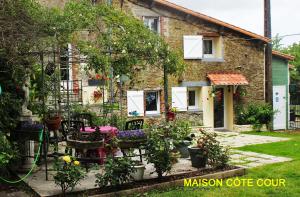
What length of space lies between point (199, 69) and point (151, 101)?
2561 mm

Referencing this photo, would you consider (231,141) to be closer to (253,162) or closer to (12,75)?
(253,162)

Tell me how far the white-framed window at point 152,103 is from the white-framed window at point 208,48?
10.1 ft

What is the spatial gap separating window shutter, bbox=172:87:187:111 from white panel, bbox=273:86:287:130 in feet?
15.9

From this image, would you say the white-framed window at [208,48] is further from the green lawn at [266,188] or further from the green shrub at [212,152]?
the green shrub at [212,152]

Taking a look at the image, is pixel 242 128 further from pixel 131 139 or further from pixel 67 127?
pixel 131 139

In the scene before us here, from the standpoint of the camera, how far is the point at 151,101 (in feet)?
51.4

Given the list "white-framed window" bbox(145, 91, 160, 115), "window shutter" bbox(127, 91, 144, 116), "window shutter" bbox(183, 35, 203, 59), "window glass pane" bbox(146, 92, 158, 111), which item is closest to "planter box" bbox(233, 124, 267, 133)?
"window shutter" bbox(183, 35, 203, 59)

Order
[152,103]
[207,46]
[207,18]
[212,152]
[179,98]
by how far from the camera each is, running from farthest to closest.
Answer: [207,46], [207,18], [152,103], [179,98], [212,152]

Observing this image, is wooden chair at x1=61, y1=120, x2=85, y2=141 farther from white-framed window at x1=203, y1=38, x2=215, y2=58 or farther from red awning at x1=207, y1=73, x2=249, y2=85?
white-framed window at x1=203, y1=38, x2=215, y2=58

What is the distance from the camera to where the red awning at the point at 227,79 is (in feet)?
52.8

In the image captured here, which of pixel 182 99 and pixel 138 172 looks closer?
pixel 138 172

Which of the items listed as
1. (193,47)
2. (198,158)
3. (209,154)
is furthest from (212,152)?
(193,47)

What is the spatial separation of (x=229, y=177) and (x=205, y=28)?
1025 centimetres

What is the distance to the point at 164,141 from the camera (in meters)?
6.59
